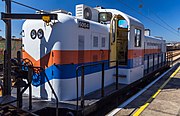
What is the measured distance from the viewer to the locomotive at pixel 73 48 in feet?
15.5

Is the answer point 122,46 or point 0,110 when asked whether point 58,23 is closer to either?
point 0,110

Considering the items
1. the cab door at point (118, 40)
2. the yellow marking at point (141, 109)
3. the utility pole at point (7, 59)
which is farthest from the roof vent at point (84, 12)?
the yellow marking at point (141, 109)

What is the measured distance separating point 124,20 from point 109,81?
256 cm

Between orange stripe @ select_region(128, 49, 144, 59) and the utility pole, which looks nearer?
the utility pole

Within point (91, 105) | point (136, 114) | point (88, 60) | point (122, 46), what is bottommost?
Result: point (136, 114)

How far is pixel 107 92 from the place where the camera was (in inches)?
233

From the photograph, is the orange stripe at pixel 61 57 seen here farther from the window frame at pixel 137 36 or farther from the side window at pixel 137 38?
the side window at pixel 137 38

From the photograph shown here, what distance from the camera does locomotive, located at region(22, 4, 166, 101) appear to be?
4.74m

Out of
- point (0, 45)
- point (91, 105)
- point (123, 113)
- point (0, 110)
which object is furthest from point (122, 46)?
point (0, 45)

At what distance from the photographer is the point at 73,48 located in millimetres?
4969

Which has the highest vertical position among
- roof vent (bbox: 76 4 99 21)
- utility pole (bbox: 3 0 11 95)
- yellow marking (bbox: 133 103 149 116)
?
roof vent (bbox: 76 4 99 21)

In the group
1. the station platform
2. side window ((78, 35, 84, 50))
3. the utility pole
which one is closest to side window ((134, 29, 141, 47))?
the station platform

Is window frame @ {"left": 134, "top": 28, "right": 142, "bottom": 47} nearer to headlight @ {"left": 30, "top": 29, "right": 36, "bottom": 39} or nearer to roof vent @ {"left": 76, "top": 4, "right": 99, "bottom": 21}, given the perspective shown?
roof vent @ {"left": 76, "top": 4, "right": 99, "bottom": 21}

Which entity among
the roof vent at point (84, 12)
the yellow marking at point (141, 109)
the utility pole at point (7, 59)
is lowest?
the yellow marking at point (141, 109)
